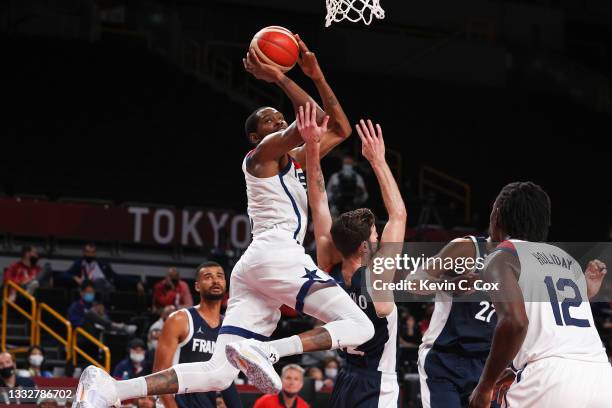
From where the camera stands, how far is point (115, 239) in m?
19.0

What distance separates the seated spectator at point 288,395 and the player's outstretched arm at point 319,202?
143 inches

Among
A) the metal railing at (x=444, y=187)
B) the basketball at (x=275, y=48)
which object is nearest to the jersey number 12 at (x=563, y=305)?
the basketball at (x=275, y=48)

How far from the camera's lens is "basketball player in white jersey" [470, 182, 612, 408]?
487 cm

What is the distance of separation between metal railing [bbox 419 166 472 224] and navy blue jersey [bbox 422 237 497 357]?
15544 millimetres

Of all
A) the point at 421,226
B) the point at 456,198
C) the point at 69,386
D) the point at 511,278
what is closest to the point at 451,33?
the point at 456,198

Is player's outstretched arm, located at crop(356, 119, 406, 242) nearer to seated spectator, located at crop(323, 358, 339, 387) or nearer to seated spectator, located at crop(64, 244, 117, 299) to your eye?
seated spectator, located at crop(323, 358, 339, 387)

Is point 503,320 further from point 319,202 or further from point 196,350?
point 196,350

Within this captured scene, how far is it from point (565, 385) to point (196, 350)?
4.27 metres

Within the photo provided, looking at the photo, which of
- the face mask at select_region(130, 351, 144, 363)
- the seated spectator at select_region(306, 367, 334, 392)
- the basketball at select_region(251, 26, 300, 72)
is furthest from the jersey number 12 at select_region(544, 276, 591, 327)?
the face mask at select_region(130, 351, 144, 363)

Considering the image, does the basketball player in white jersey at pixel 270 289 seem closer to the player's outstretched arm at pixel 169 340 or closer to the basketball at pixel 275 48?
the basketball at pixel 275 48

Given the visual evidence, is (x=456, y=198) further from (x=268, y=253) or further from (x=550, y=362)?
(x=550, y=362)

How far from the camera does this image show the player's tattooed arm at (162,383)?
6465 mm

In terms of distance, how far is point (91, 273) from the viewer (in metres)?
16.5

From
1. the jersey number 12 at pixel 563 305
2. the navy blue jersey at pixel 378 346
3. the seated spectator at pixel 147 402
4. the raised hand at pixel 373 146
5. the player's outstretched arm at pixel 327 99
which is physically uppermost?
the player's outstretched arm at pixel 327 99
